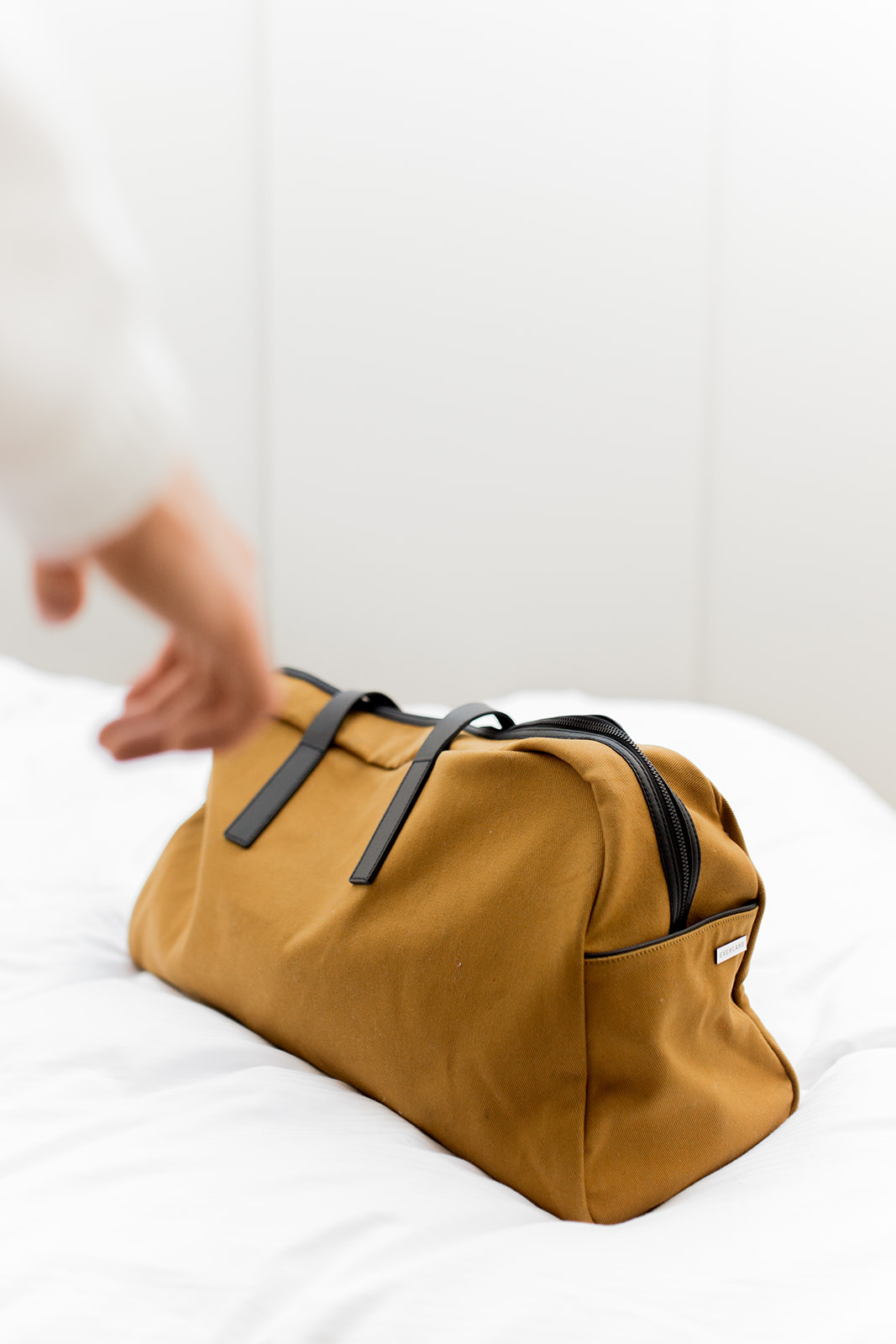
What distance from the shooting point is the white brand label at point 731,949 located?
610mm

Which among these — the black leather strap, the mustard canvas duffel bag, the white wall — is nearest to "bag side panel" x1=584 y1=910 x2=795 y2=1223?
the mustard canvas duffel bag

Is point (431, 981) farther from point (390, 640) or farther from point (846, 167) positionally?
point (846, 167)

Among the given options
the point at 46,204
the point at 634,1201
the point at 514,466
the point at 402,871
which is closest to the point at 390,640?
the point at 514,466

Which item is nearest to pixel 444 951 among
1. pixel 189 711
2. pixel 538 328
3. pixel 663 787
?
pixel 663 787

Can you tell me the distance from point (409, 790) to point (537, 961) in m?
0.16

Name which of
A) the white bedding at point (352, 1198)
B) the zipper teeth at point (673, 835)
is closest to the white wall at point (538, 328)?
the white bedding at point (352, 1198)

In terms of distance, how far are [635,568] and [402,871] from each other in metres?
1.41

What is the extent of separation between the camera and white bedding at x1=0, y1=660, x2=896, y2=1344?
415mm

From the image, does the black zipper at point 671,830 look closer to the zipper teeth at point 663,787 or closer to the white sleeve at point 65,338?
the zipper teeth at point 663,787

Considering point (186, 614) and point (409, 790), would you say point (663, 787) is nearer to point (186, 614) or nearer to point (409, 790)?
point (409, 790)

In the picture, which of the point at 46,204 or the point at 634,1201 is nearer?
the point at 46,204

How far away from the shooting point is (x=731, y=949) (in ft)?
2.03

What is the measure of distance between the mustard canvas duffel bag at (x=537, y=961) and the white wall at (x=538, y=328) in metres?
1.29

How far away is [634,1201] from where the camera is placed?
56 centimetres
